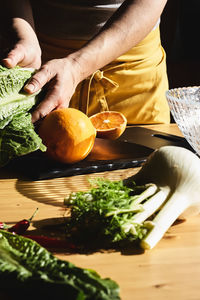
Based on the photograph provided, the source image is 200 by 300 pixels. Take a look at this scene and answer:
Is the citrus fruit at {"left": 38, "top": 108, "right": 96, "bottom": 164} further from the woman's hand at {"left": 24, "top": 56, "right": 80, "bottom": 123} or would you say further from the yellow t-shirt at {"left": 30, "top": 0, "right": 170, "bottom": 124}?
the yellow t-shirt at {"left": 30, "top": 0, "right": 170, "bottom": 124}

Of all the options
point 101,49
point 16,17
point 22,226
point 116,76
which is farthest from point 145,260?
point 16,17

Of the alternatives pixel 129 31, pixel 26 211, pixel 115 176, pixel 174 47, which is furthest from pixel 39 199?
pixel 174 47

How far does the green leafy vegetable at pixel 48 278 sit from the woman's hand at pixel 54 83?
683mm

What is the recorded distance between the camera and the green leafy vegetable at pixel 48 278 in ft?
1.85

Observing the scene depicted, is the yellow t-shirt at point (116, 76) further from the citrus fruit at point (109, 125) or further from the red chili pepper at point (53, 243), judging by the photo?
the red chili pepper at point (53, 243)

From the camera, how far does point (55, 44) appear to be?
1.89 meters

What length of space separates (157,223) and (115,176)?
1.33 ft

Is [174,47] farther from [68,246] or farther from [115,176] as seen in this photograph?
[68,246]

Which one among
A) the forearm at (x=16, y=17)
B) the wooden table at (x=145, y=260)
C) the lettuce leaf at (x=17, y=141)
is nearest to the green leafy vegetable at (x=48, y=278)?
the wooden table at (x=145, y=260)

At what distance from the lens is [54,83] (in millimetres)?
1391

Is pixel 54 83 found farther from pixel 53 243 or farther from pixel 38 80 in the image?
pixel 53 243

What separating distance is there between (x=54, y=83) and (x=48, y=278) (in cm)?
89

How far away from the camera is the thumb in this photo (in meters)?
1.28

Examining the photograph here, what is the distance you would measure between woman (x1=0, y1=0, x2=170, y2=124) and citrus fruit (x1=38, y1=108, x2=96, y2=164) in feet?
0.72
